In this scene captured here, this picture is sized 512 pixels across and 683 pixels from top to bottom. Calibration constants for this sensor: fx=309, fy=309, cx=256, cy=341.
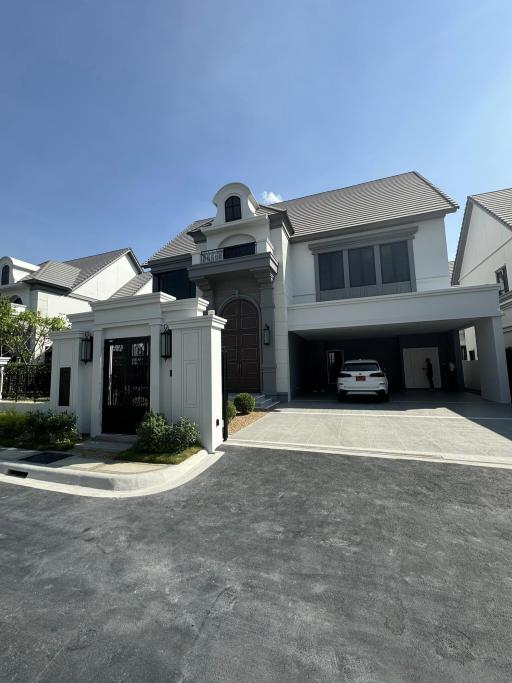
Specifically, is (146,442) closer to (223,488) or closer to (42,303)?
(223,488)

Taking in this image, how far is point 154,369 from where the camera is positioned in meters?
7.43

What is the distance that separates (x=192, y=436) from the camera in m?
6.69

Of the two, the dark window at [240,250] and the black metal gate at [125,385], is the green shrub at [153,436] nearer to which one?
the black metal gate at [125,385]

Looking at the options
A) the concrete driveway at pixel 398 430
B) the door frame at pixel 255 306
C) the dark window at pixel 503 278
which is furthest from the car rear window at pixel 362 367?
the dark window at pixel 503 278

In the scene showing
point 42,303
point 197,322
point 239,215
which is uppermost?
point 239,215

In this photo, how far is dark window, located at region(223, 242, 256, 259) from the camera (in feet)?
52.2

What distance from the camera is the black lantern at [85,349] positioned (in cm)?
838

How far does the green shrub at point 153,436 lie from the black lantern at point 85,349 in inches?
120

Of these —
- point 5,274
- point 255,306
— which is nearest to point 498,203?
point 255,306

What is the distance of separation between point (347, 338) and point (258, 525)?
17.4 m

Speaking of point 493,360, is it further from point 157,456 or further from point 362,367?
point 157,456

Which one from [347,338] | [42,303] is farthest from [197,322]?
[42,303]

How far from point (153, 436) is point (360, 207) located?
16836mm

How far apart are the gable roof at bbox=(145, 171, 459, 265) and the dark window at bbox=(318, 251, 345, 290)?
1297 millimetres
